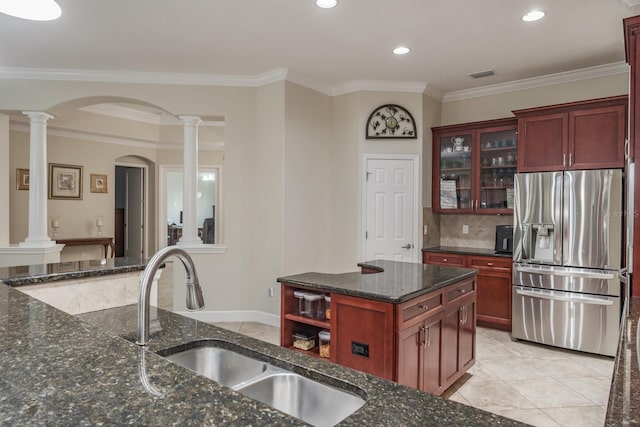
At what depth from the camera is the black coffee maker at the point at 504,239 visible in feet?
14.7

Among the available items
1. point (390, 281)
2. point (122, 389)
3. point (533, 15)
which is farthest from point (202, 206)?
point (122, 389)

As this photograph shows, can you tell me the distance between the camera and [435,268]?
3.29 meters

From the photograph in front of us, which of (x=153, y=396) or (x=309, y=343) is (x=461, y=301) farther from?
(x=153, y=396)

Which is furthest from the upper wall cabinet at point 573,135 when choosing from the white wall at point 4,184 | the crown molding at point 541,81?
the white wall at point 4,184

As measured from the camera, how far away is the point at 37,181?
15.2 ft

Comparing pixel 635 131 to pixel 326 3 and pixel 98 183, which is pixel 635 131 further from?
pixel 98 183

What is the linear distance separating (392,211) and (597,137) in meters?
2.21

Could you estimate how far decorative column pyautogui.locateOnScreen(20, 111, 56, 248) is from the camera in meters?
4.61

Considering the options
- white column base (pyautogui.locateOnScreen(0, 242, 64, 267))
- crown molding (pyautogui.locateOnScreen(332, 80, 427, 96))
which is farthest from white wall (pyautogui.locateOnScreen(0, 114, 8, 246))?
crown molding (pyautogui.locateOnScreen(332, 80, 427, 96))

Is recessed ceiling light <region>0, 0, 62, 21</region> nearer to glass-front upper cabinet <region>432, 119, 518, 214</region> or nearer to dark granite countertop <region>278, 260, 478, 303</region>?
dark granite countertop <region>278, 260, 478, 303</region>

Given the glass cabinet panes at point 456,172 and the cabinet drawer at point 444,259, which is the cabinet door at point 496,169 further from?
the cabinet drawer at point 444,259

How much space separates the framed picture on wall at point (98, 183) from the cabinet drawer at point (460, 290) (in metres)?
6.54

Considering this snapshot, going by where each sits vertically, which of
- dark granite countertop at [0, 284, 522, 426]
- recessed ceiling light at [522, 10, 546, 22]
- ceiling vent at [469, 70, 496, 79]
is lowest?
dark granite countertop at [0, 284, 522, 426]

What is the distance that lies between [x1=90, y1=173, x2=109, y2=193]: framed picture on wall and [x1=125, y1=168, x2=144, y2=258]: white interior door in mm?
925
